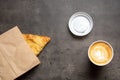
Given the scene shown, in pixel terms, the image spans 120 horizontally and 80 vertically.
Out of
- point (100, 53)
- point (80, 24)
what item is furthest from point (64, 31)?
point (100, 53)

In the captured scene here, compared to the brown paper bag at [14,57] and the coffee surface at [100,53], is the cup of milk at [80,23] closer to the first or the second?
the coffee surface at [100,53]

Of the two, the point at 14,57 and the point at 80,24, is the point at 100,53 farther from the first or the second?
the point at 14,57

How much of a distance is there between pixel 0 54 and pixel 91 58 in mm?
391

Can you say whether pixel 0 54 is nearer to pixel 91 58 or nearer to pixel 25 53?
pixel 25 53

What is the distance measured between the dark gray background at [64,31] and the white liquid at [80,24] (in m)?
0.03

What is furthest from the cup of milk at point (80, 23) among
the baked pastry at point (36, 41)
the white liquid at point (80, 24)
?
the baked pastry at point (36, 41)

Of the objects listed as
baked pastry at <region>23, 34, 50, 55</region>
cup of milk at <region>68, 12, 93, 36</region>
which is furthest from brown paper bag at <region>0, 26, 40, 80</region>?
cup of milk at <region>68, 12, 93, 36</region>

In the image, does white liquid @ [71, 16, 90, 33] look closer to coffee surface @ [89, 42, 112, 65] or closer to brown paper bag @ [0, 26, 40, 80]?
coffee surface @ [89, 42, 112, 65]

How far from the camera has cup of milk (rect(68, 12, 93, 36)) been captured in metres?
1.17

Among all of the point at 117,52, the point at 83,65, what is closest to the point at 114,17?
the point at 117,52

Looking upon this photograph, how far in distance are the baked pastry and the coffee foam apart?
212 mm

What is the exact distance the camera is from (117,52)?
1.17 m

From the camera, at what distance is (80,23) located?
119cm

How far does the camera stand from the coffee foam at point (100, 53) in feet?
3.58
